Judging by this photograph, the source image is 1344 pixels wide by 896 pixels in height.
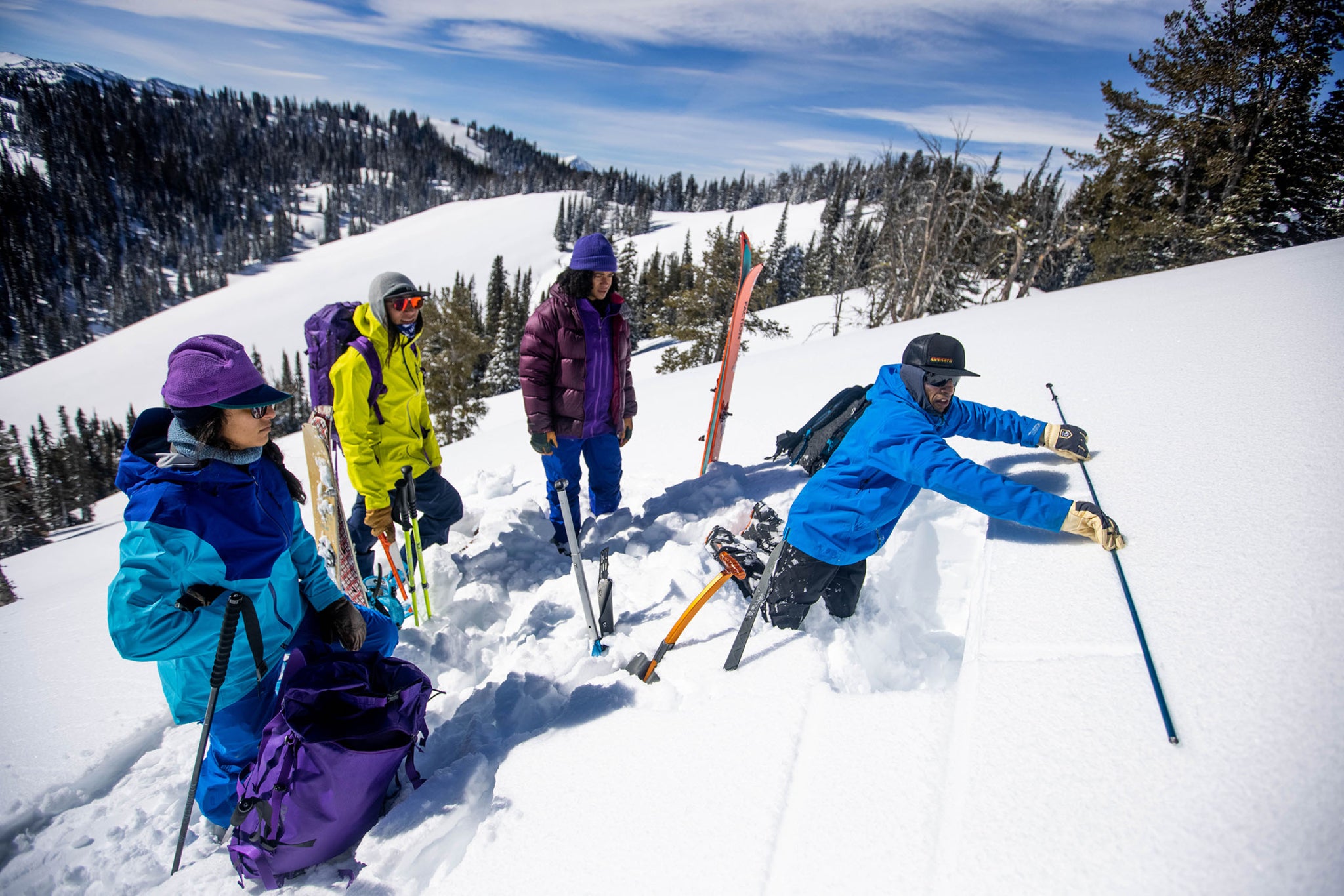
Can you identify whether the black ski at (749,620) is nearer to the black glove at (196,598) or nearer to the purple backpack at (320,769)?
the purple backpack at (320,769)

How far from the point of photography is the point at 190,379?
2.04 metres

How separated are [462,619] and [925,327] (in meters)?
7.57

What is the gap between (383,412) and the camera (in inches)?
151

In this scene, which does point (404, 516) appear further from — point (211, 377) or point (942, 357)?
point (942, 357)

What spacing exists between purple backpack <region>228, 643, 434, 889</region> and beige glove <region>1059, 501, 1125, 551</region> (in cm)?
297

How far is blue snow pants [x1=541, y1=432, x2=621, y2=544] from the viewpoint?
4629 mm

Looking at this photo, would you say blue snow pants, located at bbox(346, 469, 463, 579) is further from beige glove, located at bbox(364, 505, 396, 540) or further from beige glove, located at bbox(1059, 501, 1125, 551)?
beige glove, located at bbox(1059, 501, 1125, 551)

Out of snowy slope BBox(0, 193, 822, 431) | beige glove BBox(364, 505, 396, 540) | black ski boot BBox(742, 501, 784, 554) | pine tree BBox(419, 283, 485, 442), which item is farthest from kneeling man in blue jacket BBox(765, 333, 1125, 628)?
snowy slope BBox(0, 193, 822, 431)

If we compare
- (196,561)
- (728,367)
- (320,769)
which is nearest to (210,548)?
(196,561)

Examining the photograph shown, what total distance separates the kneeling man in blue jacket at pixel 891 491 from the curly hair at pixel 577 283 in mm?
2247

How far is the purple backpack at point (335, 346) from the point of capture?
369cm

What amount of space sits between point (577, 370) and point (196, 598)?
2836 millimetres

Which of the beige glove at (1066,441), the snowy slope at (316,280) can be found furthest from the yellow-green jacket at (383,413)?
the snowy slope at (316,280)

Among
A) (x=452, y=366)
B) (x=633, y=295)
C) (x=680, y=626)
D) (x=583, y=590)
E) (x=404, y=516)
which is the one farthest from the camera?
(x=633, y=295)
